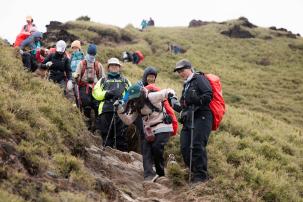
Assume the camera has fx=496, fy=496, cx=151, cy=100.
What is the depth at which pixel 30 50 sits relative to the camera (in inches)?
651

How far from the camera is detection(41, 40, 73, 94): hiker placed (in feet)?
47.6

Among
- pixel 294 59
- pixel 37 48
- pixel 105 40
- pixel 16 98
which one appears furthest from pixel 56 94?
pixel 294 59

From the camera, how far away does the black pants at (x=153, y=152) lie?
1021 cm

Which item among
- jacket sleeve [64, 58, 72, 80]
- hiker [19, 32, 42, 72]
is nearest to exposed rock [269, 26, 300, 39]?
hiker [19, 32, 42, 72]

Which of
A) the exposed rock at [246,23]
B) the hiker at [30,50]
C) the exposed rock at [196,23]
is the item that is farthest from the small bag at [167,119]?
the exposed rock at [196,23]

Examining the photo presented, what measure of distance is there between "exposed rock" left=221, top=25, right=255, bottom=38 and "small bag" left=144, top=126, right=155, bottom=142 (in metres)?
45.4

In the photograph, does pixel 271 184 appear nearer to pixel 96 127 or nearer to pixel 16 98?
pixel 96 127

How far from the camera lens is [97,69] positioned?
1341 centimetres

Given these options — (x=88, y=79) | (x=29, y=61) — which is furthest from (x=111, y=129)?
(x=29, y=61)

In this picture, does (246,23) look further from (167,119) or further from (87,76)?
(167,119)

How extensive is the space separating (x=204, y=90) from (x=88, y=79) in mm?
4388

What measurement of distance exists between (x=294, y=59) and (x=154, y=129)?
124 feet

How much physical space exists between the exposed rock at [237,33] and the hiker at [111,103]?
143 ft

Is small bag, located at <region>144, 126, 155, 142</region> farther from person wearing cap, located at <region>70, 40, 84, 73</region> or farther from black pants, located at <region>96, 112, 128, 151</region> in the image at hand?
person wearing cap, located at <region>70, 40, 84, 73</region>
